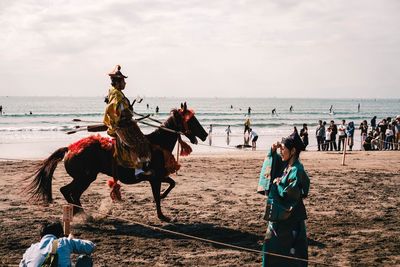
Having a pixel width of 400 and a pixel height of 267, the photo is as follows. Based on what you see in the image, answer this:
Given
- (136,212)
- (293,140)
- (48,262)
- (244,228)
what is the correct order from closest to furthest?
(48,262) → (293,140) → (244,228) → (136,212)

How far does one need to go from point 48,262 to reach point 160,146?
5.00 meters

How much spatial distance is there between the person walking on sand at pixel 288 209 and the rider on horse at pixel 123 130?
3932 mm

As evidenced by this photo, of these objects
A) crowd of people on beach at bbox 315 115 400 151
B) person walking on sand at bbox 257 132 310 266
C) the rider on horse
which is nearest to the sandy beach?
the rider on horse

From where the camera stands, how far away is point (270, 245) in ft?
17.0

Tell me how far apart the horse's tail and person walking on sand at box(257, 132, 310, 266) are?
539 centimetres

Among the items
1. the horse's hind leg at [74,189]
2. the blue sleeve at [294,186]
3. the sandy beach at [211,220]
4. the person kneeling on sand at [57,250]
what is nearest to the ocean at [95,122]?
the horse's hind leg at [74,189]

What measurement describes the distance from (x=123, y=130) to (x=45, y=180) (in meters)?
2.04

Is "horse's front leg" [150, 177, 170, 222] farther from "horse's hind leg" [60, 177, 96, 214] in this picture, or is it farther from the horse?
"horse's hind leg" [60, 177, 96, 214]

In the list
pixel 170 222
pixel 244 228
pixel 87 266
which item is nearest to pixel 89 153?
pixel 170 222

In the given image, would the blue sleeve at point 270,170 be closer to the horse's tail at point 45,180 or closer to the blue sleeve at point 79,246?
the blue sleeve at point 79,246

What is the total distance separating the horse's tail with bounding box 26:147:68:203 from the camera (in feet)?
29.5

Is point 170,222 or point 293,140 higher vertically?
point 293,140

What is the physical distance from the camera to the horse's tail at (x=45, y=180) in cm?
899

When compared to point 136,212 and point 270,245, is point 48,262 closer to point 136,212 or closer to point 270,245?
point 270,245
